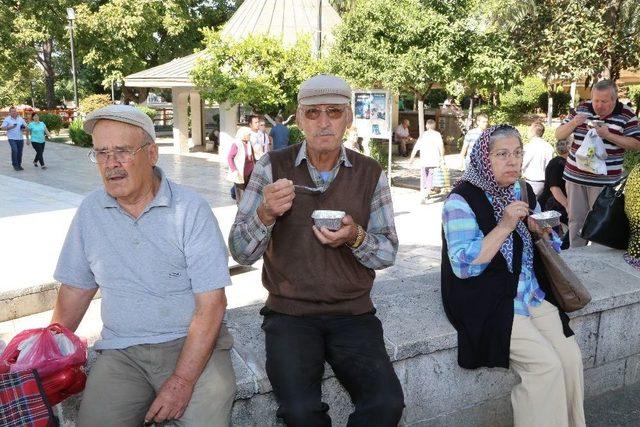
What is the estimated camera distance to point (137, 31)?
28.7 meters

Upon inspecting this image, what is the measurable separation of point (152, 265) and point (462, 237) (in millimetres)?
1400

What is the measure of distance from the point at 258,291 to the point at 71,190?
925cm

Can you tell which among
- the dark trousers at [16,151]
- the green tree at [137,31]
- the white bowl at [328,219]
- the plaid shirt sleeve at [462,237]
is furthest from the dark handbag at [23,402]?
the green tree at [137,31]

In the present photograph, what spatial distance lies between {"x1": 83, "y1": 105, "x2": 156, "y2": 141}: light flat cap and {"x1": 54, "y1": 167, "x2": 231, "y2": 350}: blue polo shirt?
29cm

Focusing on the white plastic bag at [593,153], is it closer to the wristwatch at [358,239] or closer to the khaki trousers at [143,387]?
the wristwatch at [358,239]

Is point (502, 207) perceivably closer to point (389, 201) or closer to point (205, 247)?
point (389, 201)

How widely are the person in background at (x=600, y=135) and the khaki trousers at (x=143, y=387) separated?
3968mm

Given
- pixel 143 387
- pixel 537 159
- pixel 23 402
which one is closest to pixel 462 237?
pixel 143 387

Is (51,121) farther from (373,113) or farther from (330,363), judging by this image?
(330,363)

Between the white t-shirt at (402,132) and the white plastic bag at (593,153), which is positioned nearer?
the white plastic bag at (593,153)

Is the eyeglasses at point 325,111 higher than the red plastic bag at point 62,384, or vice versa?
the eyeglasses at point 325,111

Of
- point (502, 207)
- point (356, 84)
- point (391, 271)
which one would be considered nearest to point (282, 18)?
point (356, 84)

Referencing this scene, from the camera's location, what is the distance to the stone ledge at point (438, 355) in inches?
97.0

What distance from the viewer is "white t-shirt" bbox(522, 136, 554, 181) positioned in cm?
822
